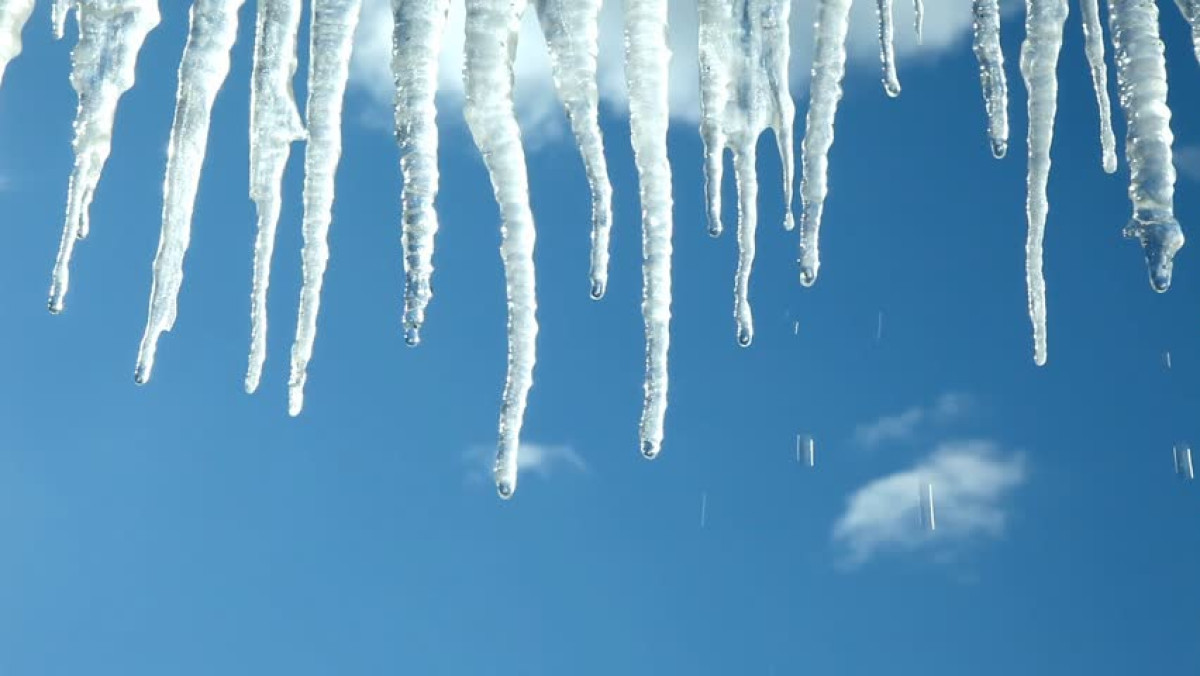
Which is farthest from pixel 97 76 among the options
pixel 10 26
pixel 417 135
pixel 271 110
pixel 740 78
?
pixel 740 78

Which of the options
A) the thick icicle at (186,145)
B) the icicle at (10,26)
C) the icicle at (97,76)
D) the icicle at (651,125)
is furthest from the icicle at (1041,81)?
the icicle at (10,26)

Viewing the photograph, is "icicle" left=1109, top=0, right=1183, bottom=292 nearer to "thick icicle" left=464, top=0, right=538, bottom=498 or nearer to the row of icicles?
the row of icicles

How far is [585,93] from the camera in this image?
2.30 m

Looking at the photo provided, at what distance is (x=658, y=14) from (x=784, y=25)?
0.25 m

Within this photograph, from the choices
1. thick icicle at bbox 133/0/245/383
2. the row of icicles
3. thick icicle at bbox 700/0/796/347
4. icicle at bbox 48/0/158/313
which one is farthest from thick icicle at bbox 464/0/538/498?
icicle at bbox 48/0/158/313

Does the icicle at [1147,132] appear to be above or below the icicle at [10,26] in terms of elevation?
below

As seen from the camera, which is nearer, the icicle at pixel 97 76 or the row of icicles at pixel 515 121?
the row of icicles at pixel 515 121

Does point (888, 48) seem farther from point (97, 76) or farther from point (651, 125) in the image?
point (97, 76)

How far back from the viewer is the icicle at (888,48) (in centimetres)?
247

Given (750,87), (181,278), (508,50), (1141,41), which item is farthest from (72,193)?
(1141,41)

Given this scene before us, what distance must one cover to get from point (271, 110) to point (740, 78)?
91 centimetres

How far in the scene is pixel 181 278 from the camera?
2.57m

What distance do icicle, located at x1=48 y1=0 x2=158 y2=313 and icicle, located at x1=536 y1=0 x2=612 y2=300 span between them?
87cm

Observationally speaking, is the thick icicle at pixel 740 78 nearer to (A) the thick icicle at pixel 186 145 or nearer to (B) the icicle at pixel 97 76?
(A) the thick icicle at pixel 186 145
